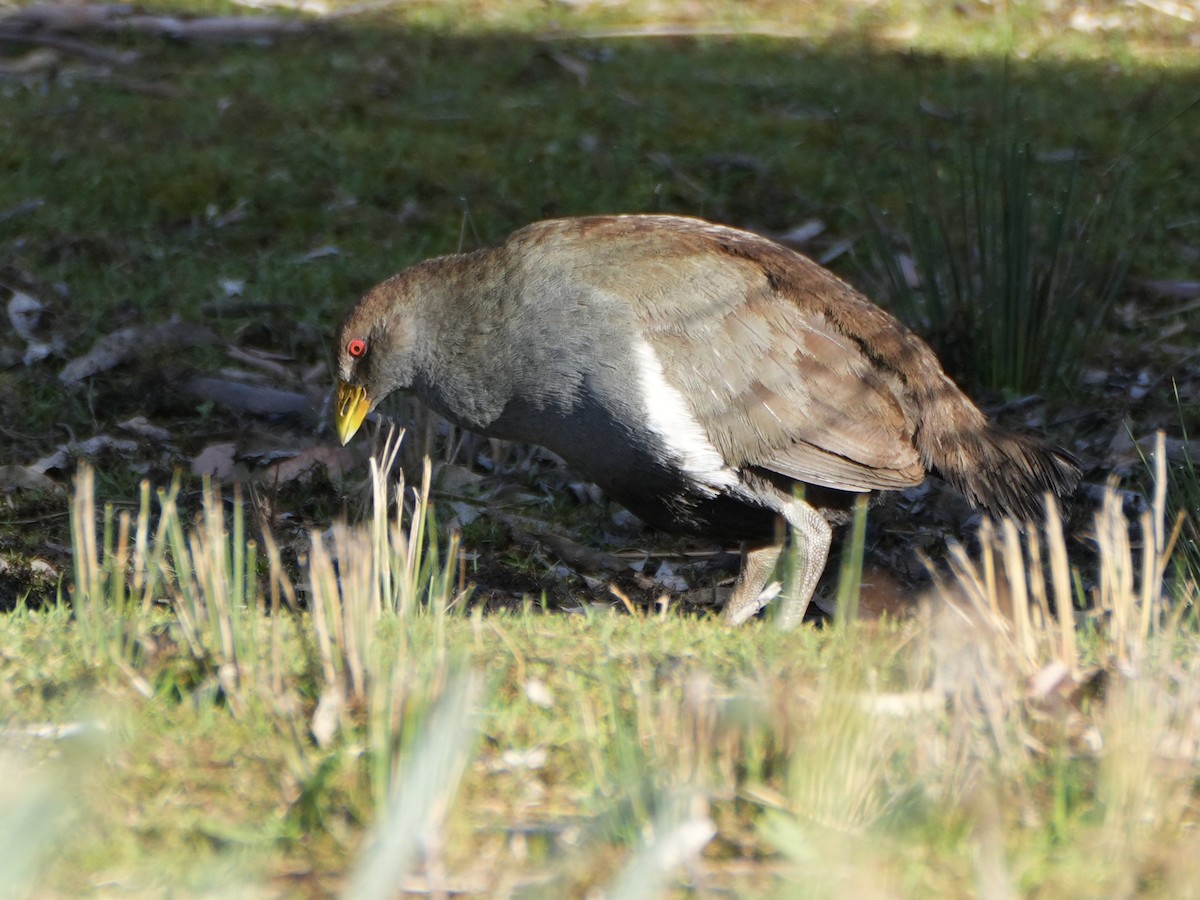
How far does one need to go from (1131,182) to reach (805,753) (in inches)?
248

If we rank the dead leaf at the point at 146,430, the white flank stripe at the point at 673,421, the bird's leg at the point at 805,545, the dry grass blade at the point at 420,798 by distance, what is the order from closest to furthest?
the dry grass blade at the point at 420,798
the white flank stripe at the point at 673,421
the bird's leg at the point at 805,545
the dead leaf at the point at 146,430

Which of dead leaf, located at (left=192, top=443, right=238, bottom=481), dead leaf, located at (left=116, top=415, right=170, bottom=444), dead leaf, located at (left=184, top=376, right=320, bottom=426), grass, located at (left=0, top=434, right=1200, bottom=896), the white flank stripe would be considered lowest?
dead leaf, located at (left=192, top=443, right=238, bottom=481)

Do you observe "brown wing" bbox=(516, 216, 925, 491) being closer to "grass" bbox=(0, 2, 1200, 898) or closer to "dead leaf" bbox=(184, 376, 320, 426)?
"grass" bbox=(0, 2, 1200, 898)

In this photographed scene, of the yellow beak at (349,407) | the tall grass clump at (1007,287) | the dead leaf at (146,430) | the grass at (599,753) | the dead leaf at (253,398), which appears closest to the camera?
the grass at (599,753)

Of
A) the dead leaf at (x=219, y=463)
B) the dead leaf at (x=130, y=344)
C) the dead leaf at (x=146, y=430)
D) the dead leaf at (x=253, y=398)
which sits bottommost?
the dead leaf at (x=219, y=463)

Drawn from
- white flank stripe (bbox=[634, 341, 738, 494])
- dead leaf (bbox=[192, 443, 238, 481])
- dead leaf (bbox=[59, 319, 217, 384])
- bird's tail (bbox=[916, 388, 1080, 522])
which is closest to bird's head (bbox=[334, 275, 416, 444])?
white flank stripe (bbox=[634, 341, 738, 494])

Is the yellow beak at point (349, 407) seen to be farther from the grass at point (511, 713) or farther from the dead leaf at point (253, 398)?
the dead leaf at point (253, 398)

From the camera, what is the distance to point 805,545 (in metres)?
4.67

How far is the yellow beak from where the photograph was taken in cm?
506

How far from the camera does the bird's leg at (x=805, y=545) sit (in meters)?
4.64

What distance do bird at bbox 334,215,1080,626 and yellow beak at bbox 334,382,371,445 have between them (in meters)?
0.14

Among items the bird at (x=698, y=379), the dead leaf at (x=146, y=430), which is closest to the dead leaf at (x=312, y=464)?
the dead leaf at (x=146, y=430)

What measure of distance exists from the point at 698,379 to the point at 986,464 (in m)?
1.00

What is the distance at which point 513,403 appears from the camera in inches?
181
